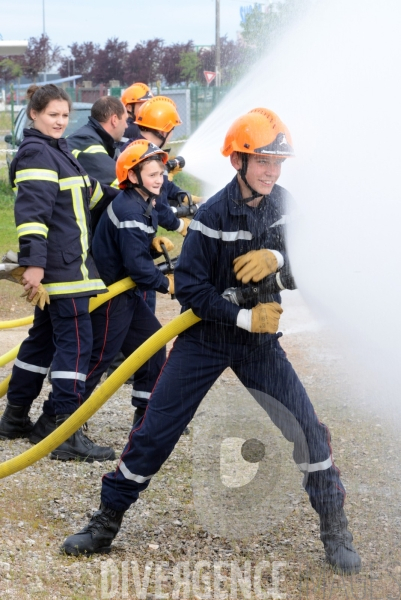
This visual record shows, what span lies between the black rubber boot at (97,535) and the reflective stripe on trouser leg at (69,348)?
115cm

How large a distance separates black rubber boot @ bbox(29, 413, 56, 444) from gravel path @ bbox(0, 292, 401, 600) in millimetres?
76

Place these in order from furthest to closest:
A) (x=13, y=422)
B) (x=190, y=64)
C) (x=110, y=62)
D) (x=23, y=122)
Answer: (x=110, y=62)
(x=190, y=64)
(x=23, y=122)
(x=13, y=422)

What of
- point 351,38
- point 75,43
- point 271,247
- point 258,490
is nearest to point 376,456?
point 258,490

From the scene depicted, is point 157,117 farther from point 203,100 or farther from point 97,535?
point 203,100

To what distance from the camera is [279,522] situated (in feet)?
13.1

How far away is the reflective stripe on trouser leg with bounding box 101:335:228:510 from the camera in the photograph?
137 inches

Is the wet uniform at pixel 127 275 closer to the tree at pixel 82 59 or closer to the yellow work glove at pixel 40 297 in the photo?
the yellow work glove at pixel 40 297

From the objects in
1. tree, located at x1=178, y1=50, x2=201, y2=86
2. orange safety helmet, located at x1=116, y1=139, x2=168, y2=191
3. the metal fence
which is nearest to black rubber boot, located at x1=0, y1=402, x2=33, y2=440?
orange safety helmet, located at x1=116, y1=139, x2=168, y2=191

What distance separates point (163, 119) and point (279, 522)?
10.4ft

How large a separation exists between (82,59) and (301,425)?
41.9 metres

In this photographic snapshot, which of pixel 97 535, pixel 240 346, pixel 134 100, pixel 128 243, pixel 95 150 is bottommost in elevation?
pixel 97 535

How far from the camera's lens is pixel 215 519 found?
402 cm

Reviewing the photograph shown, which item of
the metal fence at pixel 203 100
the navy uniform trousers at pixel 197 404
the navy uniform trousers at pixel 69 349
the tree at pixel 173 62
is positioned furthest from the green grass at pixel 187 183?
the tree at pixel 173 62

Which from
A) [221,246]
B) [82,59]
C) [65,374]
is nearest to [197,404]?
[221,246]
